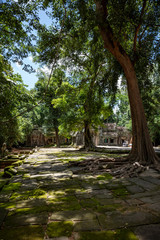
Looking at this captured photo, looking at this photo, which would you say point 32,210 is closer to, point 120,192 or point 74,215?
point 74,215

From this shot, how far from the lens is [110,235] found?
1.75m

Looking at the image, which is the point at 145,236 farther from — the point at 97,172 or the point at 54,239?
the point at 97,172

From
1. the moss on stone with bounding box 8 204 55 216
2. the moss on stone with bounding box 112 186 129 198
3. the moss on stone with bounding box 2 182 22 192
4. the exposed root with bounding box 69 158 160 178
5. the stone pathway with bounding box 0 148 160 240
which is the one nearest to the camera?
the stone pathway with bounding box 0 148 160 240

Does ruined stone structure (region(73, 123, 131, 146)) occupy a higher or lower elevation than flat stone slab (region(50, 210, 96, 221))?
higher

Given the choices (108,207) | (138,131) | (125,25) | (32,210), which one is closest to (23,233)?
(32,210)

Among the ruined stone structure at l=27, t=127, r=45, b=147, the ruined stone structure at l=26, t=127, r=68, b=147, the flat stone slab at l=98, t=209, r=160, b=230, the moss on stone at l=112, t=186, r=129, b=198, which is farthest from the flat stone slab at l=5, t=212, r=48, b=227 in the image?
the ruined stone structure at l=27, t=127, r=45, b=147

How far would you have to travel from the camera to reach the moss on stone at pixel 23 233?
68.1 inches

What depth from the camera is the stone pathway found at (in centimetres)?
179

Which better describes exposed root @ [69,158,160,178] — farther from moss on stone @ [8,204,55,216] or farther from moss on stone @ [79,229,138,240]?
moss on stone @ [79,229,138,240]

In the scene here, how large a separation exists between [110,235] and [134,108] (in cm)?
618

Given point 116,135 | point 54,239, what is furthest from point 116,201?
point 116,135

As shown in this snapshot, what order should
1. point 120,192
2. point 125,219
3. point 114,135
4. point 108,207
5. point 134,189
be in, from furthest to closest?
point 114,135 < point 134,189 < point 120,192 < point 108,207 < point 125,219

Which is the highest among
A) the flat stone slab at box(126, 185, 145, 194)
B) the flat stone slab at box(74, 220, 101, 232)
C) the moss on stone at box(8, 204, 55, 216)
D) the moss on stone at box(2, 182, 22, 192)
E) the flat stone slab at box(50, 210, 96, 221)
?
the flat stone slab at box(126, 185, 145, 194)

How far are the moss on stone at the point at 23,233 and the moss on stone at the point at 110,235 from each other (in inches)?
A: 21.1
